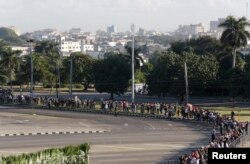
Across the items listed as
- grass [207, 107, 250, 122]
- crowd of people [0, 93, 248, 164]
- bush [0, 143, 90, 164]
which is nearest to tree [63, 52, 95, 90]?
crowd of people [0, 93, 248, 164]

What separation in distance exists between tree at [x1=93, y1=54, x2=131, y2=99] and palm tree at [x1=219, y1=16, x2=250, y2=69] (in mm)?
15827

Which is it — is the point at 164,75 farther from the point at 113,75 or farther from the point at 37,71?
the point at 37,71

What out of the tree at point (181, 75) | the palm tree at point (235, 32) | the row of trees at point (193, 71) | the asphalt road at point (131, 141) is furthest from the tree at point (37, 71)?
the asphalt road at point (131, 141)

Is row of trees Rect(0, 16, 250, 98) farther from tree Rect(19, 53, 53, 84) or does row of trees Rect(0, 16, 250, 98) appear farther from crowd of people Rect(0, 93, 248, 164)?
crowd of people Rect(0, 93, 248, 164)

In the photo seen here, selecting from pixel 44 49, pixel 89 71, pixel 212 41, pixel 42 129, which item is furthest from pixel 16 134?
pixel 44 49

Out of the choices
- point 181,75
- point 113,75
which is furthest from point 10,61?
point 181,75

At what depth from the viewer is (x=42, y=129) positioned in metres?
56.8

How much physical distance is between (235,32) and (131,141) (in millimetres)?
50630

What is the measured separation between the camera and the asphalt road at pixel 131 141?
137 ft

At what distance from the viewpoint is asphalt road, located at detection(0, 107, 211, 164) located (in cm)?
4178

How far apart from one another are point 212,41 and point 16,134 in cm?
9931

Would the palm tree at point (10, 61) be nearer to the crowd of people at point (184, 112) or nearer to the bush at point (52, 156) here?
the crowd of people at point (184, 112)

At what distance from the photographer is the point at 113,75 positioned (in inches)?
3807

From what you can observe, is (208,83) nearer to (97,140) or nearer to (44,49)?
(97,140)
